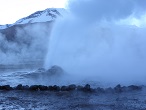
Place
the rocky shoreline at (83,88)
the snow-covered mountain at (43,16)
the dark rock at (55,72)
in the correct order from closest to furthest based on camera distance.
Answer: the rocky shoreline at (83,88)
the dark rock at (55,72)
the snow-covered mountain at (43,16)

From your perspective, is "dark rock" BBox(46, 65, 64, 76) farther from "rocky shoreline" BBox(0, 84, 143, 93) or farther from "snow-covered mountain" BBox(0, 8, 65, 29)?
"snow-covered mountain" BBox(0, 8, 65, 29)

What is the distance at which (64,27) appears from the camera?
29.5 m

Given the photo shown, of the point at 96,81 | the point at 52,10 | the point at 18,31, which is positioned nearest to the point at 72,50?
the point at 96,81

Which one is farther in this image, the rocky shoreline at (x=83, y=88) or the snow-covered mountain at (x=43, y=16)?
the snow-covered mountain at (x=43, y=16)

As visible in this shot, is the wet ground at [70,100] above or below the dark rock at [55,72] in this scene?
below

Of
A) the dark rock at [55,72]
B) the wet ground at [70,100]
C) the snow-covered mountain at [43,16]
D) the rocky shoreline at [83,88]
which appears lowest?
the wet ground at [70,100]

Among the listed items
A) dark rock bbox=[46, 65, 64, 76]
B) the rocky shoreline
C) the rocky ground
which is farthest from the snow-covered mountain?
the rocky ground

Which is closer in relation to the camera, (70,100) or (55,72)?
(70,100)

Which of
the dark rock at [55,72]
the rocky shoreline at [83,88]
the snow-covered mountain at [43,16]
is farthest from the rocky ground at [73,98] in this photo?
the snow-covered mountain at [43,16]

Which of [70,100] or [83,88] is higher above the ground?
[83,88]

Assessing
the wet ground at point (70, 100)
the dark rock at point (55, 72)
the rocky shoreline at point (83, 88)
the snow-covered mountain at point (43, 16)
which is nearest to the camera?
the wet ground at point (70, 100)

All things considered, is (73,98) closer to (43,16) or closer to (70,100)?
(70,100)

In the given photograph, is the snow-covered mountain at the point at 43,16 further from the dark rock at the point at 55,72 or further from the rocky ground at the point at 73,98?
the rocky ground at the point at 73,98

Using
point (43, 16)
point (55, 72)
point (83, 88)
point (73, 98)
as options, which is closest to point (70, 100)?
point (73, 98)
